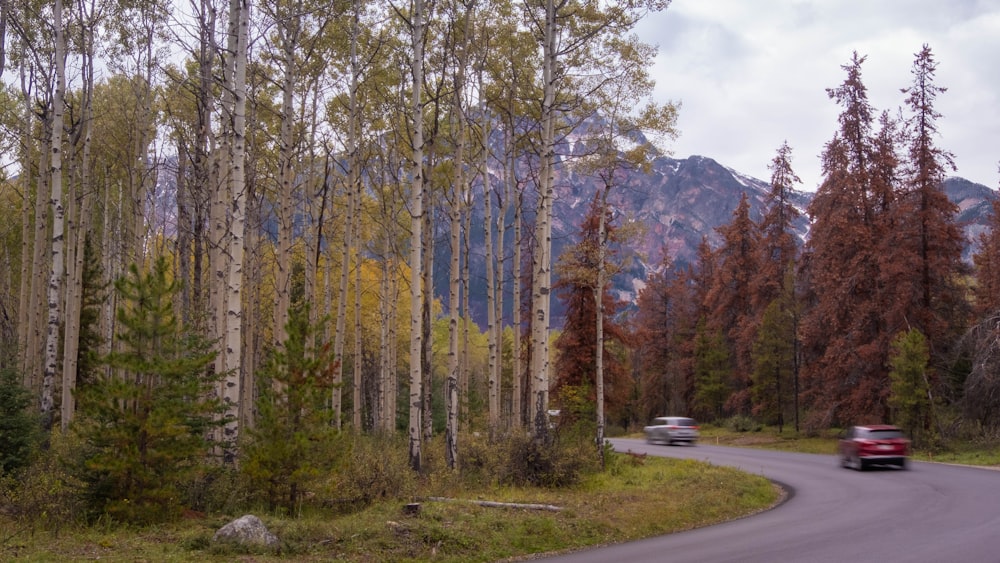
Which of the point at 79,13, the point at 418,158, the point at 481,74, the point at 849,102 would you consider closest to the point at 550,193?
the point at 418,158

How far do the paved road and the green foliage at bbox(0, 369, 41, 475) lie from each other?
32.0ft

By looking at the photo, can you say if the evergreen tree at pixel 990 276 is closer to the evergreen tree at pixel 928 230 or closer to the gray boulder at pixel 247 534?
the evergreen tree at pixel 928 230

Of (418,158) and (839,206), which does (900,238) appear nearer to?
(839,206)

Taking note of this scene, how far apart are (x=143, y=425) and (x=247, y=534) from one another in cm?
220

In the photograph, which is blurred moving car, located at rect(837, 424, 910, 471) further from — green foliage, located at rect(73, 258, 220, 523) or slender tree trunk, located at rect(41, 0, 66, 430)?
slender tree trunk, located at rect(41, 0, 66, 430)

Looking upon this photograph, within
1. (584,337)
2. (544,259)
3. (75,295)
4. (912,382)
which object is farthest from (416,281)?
(912,382)

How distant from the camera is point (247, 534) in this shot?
9.02 m

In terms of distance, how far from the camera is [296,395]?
10688 millimetres

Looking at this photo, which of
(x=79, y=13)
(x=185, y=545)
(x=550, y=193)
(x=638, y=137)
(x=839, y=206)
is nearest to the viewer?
(x=185, y=545)

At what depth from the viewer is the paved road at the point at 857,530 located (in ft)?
31.1

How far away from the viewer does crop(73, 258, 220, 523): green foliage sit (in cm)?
967

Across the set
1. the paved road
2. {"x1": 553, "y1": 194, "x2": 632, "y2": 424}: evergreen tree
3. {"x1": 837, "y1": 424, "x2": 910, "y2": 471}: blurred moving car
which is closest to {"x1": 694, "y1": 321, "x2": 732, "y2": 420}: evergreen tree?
{"x1": 553, "y1": 194, "x2": 632, "y2": 424}: evergreen tree

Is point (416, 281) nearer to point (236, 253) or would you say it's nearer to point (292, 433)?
point (236, 253)

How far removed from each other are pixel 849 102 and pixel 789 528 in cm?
2964
